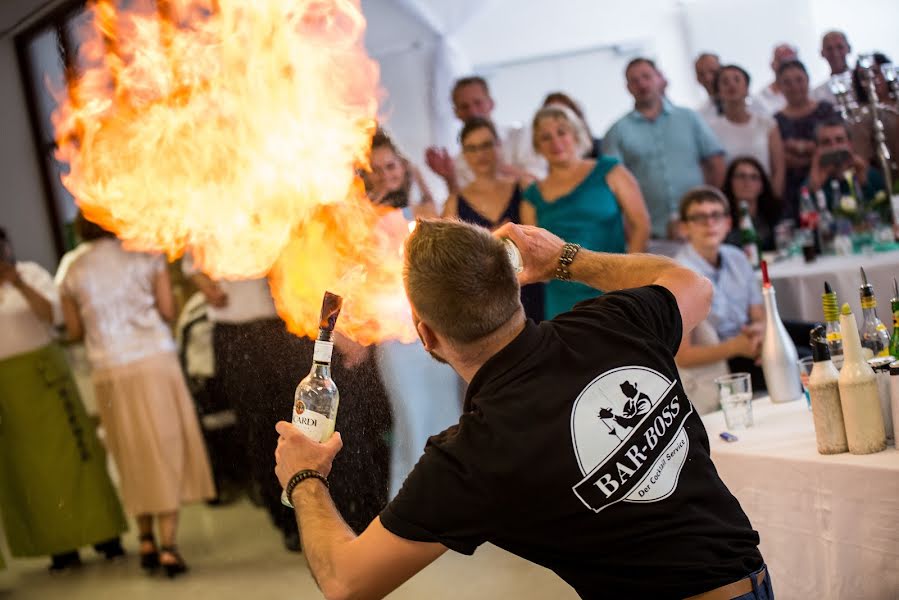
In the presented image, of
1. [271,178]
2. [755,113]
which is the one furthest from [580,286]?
[755,113]

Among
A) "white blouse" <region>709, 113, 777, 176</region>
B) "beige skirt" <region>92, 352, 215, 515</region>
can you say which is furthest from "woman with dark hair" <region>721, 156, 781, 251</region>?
"beige skirt" <region>92, 352, 215, 515</region>

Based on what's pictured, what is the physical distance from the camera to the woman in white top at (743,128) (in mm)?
4598

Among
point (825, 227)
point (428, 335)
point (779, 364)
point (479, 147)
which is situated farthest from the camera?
point (825, 227)

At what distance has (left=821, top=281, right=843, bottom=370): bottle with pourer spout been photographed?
196 centimetres

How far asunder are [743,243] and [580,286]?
1.32 metres

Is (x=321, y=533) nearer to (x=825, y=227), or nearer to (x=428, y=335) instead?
(x=428, y=335)

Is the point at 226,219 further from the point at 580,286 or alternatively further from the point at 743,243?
the point at 743,243

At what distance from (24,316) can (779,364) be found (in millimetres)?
2237

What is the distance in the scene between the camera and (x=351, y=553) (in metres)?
1.34

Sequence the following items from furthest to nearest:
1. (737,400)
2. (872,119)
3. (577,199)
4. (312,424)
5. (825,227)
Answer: (825,227) < (872,119) < (577,199) < (737,400) < (312,424)

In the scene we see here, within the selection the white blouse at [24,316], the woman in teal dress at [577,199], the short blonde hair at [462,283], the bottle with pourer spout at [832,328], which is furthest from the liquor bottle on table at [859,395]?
the white blouse at [24,316]

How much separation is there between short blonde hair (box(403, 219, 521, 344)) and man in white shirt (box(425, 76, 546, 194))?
251 centimetres

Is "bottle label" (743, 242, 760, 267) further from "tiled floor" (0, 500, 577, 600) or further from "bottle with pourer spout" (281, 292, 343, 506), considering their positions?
"bottle with pourer spout" (281, 292, 343, 506)

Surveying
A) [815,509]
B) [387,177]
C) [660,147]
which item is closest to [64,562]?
[387,177]
